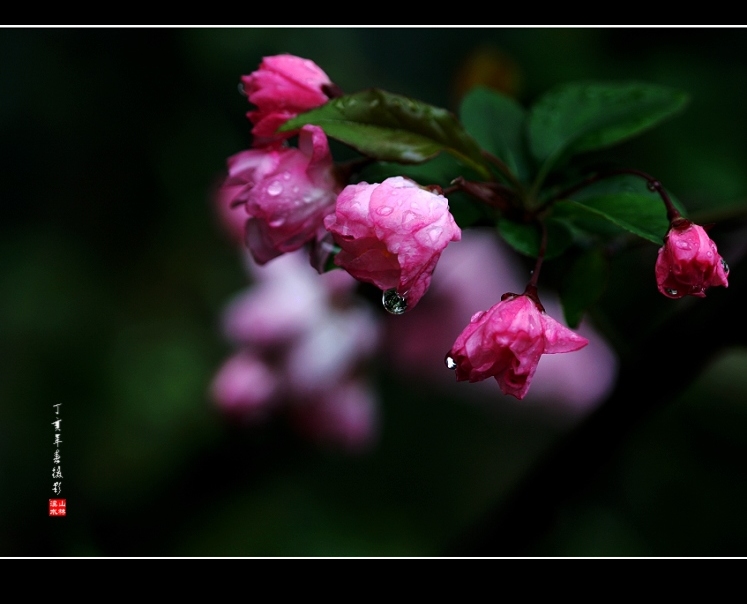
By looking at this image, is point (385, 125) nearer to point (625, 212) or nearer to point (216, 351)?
point (625, 212)

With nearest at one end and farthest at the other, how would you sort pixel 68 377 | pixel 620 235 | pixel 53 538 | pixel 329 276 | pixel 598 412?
pixel 620 235
pixel 598 412
pixel 53 538
pixel 329 276
pixel 68 377

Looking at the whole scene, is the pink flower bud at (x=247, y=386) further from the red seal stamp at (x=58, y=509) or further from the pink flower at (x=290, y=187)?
the pink flower at (x=290, y=187)

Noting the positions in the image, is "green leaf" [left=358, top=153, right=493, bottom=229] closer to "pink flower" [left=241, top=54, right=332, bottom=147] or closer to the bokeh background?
"pink flower" [left=241, top=54, right=332, bottom=147]

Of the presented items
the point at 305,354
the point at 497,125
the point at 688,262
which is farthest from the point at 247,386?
the point at 688,262

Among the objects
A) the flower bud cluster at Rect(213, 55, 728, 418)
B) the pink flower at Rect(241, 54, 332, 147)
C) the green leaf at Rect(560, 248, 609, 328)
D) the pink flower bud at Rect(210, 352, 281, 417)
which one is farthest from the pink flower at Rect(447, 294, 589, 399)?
the pink flower bud at Rect(210, 352, 281, 417)

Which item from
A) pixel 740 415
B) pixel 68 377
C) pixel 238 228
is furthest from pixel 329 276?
pixel 740 415

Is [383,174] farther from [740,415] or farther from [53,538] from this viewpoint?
[740,415]
